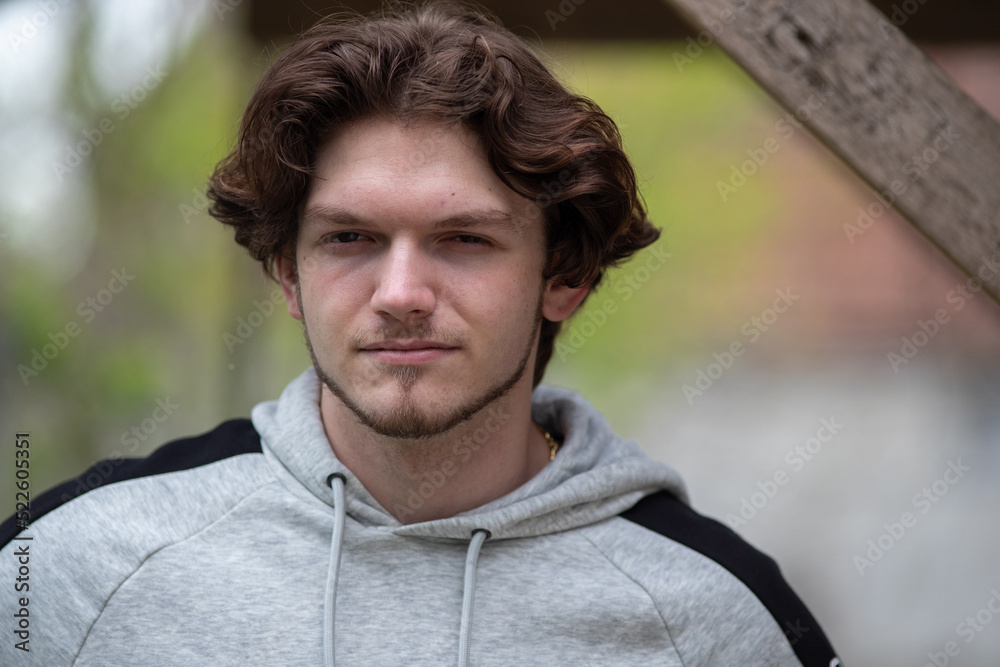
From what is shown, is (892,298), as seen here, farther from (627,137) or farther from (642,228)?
(642,228)

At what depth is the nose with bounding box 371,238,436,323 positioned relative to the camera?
167 cm

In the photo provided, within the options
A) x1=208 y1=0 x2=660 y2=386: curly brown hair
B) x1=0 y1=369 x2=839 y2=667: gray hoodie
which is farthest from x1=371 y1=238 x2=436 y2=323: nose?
x1=0 y1=369 x2=839 y2=667: gray hoodie

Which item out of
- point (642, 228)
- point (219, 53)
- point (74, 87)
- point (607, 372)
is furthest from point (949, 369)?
point (74, 87)

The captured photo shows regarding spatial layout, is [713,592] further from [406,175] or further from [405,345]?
[406,175]

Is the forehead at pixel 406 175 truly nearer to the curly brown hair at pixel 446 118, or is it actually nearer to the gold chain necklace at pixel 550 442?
the curly brown hair at pixel 446 118

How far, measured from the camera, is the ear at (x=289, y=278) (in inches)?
77.9

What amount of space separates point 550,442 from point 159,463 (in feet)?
3.00

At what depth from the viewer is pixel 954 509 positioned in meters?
4.14

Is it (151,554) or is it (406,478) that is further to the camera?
(406,478)

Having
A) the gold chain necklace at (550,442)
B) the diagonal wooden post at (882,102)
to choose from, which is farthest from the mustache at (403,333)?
the diagonal wooden post at (882,102)

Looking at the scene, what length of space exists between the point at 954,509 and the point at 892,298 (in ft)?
3.41

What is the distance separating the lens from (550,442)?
2.19m

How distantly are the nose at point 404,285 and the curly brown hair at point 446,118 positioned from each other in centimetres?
27

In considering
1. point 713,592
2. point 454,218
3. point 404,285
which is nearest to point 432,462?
point 404,285
